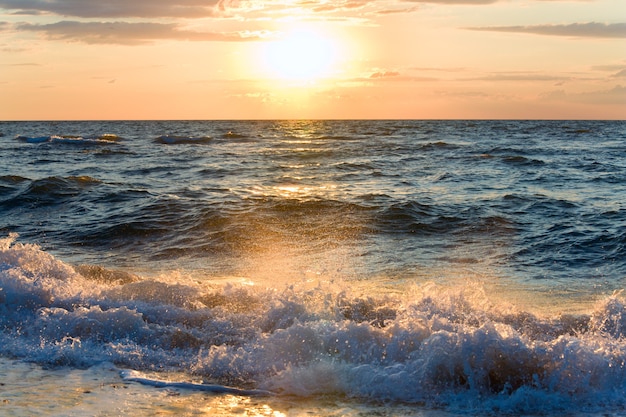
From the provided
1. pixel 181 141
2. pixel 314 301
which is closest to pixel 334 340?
pixel 314 301

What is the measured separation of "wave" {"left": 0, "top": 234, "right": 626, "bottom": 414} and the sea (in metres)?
0.02

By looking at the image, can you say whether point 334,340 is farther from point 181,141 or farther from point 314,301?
point 181,141

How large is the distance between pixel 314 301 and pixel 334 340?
1.12 m

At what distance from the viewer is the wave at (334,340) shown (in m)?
5.81

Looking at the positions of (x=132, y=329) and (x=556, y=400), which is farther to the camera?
(x=132, y=329)

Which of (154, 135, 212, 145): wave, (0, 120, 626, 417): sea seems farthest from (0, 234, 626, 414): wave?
(154, 135, 212, 145): wave

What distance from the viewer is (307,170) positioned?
976 inches

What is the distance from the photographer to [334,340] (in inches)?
259

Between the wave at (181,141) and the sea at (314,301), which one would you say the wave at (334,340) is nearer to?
the sea at (314,301)

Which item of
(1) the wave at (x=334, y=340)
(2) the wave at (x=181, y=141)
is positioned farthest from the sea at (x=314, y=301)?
(2) the wave at (x=181, y=141)

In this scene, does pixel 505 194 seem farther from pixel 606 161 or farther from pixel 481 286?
pixel 606 161

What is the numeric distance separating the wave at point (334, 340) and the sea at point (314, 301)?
21 millimetres

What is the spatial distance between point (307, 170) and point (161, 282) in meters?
16.6

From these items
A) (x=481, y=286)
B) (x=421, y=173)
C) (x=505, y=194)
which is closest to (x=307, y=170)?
(x=421, y=173)
